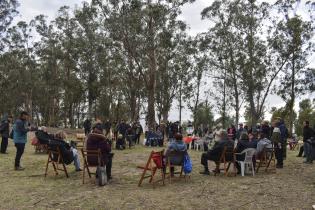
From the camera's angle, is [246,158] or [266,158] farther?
[266,158]

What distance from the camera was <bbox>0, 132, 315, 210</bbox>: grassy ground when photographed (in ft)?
23.7

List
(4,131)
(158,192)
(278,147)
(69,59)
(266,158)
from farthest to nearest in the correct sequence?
(69,59) < (4,131) < (278,147) < (266,158) < (158,192)

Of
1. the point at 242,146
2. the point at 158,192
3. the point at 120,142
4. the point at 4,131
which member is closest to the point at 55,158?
the point at 158,192

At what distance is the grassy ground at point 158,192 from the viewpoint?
7238mm

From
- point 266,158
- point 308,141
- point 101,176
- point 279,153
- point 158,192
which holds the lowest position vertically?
point 158,192

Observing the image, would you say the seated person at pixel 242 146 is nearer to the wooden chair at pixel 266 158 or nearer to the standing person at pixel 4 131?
the wooden chair at pixel 266 158

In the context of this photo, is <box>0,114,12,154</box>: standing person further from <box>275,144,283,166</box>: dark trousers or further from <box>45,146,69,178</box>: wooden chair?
<box>275,144,283,166</box>: dark trousers

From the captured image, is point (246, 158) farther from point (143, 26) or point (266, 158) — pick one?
point (143, 26)

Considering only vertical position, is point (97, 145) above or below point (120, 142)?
below

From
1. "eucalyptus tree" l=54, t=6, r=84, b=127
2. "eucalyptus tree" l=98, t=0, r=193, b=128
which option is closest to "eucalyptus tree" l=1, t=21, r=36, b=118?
"eucalyptus tree" l=54, t=6, r=84, b=127

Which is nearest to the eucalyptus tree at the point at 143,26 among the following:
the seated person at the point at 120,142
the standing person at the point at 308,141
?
the seated person at the point at 120,142

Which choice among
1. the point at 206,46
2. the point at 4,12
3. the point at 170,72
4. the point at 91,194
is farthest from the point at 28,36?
the point at 91,194

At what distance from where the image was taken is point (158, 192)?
8.22 metres

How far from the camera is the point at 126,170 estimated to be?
36.8ft
